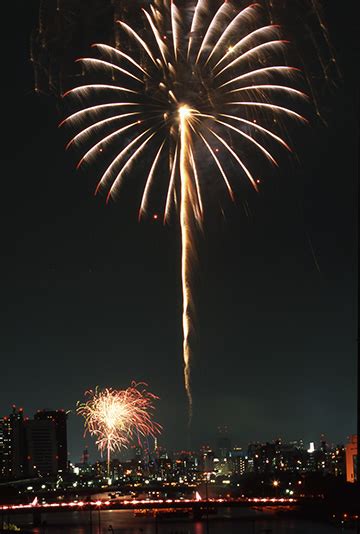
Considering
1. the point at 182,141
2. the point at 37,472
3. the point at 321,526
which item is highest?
the point at 182,141

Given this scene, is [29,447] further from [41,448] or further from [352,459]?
[352,459]

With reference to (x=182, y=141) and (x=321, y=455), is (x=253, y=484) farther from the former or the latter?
(x=182, y=141)

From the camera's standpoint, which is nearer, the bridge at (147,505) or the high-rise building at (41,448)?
the bridge at (147,505)

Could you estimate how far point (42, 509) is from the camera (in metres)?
72.2

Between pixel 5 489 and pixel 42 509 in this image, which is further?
pixel 5 489

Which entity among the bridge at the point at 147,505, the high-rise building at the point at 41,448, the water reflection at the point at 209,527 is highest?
the bridge at the point at 147,505

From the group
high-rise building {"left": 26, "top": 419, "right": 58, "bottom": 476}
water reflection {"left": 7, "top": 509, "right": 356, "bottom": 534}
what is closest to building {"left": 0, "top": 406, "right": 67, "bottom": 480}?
high-rise building {"left": 26, "top": 419, "right": 58, "bottom": 476}

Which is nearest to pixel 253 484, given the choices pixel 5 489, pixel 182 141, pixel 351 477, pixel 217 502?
pixel 5 489

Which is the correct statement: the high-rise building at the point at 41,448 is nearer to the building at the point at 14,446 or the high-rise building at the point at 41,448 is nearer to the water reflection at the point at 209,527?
the building at the point at 14,446

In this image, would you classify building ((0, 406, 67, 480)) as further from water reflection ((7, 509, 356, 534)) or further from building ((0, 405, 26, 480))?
water reflection ((7, 509, 356, 534))

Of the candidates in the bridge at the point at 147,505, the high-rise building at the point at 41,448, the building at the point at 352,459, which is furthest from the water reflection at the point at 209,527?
the high-rise building at the point at 41,448

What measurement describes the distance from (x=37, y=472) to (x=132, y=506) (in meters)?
123

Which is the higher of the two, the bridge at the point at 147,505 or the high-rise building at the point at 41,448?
the bridge at the point at 147,505

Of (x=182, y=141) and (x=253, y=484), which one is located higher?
(x=182, y=141)
